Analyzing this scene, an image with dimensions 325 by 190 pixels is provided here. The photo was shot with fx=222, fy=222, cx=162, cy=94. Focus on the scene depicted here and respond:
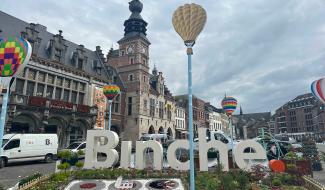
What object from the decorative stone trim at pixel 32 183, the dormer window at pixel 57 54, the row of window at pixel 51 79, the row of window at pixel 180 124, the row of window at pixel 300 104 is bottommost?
the decorative stone trim at pixel 32 183

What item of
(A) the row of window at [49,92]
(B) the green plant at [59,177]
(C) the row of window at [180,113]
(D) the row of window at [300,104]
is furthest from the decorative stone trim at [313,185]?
(D) the row of window at [300,104]

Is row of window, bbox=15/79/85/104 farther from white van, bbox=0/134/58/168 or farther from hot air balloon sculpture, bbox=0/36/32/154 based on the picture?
hot air balloon sculpture, bbox=0/36/32/154

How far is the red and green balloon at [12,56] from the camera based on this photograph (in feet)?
26.7

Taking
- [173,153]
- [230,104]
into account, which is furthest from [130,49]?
[173,153]

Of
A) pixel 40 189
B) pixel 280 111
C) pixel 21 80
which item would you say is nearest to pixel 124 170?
pixel 40 189

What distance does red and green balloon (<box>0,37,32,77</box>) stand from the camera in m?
8.13

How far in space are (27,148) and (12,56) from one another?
1122 centimetres

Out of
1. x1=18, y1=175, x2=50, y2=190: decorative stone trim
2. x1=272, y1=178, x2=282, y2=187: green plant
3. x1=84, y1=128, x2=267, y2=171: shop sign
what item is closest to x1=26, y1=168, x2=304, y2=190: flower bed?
x1=272, y1=178, x2=282, y2=187: green plant

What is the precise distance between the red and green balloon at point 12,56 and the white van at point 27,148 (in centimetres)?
964

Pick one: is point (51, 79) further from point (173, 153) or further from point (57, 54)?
point (173, 153)

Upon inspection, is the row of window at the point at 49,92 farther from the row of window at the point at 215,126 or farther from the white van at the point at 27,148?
the row of window at the point at 215,126

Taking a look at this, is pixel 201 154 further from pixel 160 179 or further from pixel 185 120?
pixel 185 120

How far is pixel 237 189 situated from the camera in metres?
7.61

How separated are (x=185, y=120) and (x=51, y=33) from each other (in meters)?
35.7
